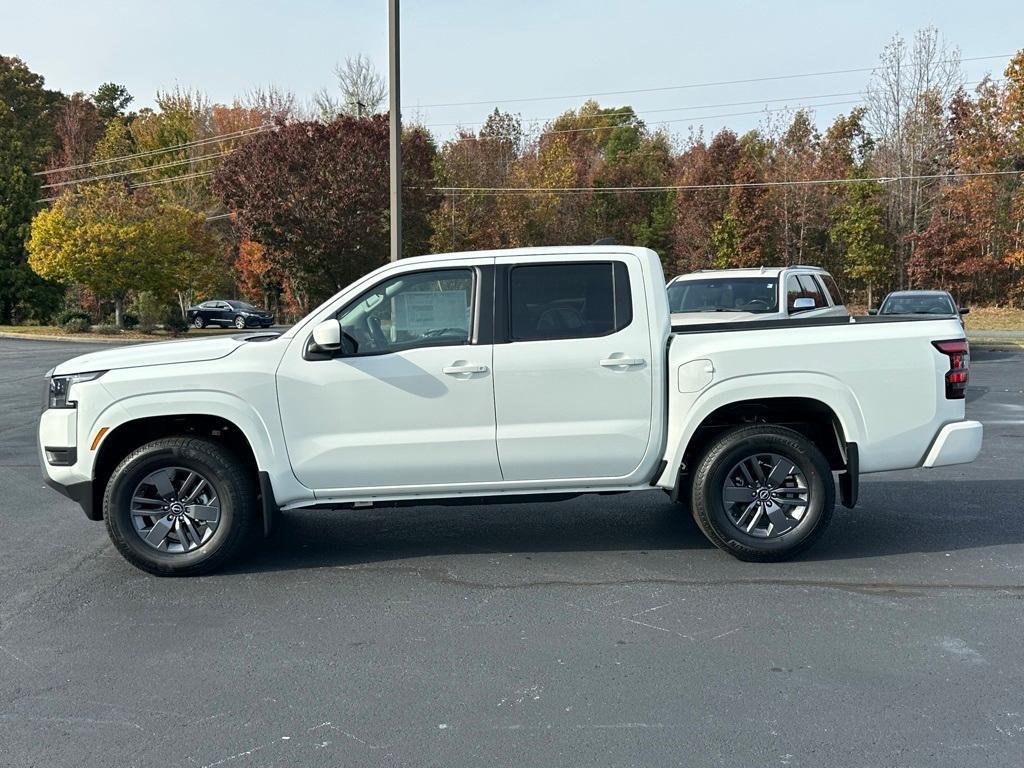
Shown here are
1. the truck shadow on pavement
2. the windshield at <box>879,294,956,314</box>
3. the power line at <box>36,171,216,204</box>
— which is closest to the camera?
the truck shadow on pavement

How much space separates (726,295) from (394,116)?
8405 millimetres

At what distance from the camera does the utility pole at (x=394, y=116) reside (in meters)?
17.6

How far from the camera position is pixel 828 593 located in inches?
209

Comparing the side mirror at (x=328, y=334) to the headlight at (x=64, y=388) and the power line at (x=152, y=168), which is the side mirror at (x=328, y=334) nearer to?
the headlight at (x=64, y=388)

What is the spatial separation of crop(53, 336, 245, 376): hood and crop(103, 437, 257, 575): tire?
500 millimetres

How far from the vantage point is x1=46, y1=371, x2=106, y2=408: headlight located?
5.68 metres

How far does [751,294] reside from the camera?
40.9ft

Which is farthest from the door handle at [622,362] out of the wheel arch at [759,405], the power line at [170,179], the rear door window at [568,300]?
the power line at [170,179]

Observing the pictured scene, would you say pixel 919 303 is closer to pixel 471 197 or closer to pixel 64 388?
pixel 64 388

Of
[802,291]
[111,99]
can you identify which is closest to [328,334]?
[802,291]

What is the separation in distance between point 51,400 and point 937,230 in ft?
131

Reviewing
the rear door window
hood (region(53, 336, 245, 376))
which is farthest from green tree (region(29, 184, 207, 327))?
the rear door window

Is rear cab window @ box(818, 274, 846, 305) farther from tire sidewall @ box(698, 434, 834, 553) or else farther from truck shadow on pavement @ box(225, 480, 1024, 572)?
tire sidewall @ box(698, 434, 834, 553)

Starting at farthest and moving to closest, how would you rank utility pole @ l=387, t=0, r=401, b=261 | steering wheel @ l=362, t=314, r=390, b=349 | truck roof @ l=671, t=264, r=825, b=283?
utility pole @ l=387, t=0, r=401, b=261 → truck roof @ l=671, t=264, r=825, b=283 → steering wheel @ l=362, t=314, r=390, b=349
